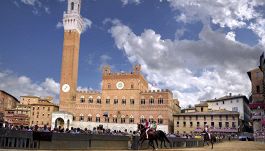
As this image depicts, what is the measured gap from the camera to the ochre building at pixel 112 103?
76688 mm

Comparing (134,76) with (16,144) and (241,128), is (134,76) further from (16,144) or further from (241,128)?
(16,144)

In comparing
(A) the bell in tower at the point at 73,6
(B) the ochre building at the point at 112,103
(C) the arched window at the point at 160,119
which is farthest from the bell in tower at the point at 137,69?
(A) the bell in tower at the point at 73,6

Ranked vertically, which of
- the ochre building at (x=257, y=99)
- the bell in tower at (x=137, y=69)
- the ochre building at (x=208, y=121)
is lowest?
the ochre building at (x=208, y=121)

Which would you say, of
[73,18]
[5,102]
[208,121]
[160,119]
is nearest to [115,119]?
[160,119]

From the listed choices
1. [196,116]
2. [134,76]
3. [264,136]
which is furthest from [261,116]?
[134,76]

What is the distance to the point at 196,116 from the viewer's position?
257ft

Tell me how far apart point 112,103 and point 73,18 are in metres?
25.6

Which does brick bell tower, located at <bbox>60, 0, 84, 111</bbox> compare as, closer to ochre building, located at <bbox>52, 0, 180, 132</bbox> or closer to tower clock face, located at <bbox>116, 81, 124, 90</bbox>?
ochre building, located at <bbox>52, 0, 180, 132</bbox>

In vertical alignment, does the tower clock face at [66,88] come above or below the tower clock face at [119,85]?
below

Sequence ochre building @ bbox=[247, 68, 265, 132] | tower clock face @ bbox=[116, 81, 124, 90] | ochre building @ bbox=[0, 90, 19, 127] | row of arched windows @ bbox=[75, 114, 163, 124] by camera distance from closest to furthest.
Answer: ochre building @ bbox=[247, 68, 265, 132] < row of arched windows @ bbox=[75, 114, 163, 124] < tower clock face @ bbox=[116, 81, 124, 90] < ochre building @ bbox=[0, 90, 19, 127]

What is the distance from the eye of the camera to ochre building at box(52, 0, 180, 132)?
252 ft

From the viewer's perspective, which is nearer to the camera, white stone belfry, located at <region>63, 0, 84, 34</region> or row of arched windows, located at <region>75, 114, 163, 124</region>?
row of arched windows, located at <region>75, 114, 163, 124</region>

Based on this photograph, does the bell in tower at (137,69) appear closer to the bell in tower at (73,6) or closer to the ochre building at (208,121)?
the ochre building at (208,121)

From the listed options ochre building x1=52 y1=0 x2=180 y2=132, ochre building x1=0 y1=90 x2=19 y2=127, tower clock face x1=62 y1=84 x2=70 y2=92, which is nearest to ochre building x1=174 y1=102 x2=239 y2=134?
ochre building x1=52 y1=0 x2=180 y2=132
